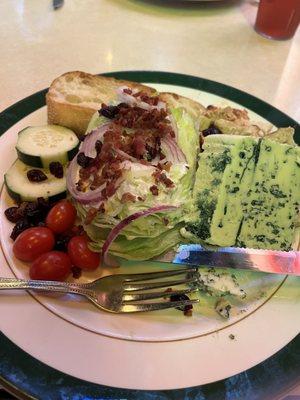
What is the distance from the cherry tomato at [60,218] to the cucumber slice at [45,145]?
0.33 m

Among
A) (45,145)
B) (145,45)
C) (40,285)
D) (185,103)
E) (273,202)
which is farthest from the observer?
(145,45)

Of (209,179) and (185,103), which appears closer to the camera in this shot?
(209,179)

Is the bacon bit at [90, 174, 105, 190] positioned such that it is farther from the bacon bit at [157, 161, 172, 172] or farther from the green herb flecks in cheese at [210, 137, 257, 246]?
the green herb flecks in cheese at [210, 137, 257, 246]

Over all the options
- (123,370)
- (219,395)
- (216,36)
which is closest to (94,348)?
(123,370)

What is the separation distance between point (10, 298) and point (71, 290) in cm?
27

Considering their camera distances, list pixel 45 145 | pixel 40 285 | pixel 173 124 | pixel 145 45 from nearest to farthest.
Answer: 1. pixel 40 285
2. pixel 173 124
3. pixel 45 145
4. pixel 145 45

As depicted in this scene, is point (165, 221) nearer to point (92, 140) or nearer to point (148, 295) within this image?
point (148, 295)

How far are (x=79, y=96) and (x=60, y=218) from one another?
3.27 ft

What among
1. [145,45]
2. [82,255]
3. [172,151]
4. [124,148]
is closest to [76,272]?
[82,255]

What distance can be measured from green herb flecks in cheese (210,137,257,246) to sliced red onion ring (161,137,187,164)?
0.81 ft

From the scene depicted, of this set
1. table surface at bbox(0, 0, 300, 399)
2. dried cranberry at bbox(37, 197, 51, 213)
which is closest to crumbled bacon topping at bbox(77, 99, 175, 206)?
dried cranberry at bbox(37, 197, 51, 213)

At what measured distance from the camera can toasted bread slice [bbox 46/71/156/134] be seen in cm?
253

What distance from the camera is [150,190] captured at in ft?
6.29

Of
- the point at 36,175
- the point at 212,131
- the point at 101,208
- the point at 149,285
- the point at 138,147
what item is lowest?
the point at 149,285
